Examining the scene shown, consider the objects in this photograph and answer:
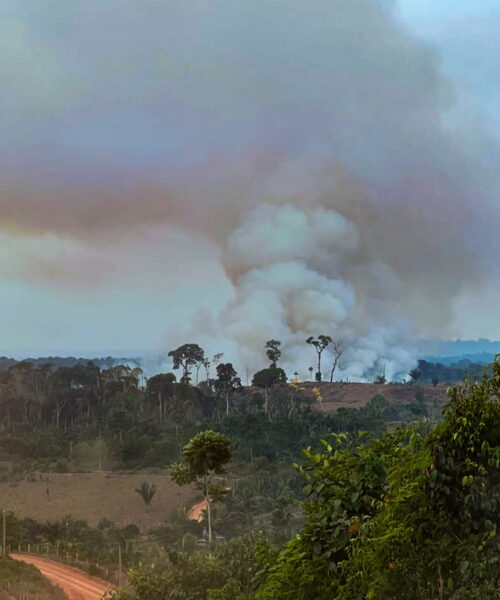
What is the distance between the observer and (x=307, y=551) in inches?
185

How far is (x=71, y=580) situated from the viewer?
24.4 meters

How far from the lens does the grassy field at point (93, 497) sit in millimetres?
35625

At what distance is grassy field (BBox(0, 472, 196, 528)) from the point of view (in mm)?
35625

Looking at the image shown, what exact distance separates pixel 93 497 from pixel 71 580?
559 inches

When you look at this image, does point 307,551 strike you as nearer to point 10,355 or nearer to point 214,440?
point 214,440

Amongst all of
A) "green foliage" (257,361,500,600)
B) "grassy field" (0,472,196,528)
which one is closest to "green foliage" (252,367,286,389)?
"grassy field" (0,472,196,528)

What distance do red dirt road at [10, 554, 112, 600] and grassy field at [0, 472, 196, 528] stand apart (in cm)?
825

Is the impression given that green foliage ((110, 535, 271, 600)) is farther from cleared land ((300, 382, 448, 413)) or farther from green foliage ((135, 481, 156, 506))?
cleared land ((300, 382, 448, 413))

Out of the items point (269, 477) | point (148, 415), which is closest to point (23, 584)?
point (269, 477)

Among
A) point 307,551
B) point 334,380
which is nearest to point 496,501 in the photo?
point 307,551

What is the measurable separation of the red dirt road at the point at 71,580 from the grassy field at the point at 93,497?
8249 millimetres

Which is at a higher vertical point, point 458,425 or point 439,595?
point 458,425

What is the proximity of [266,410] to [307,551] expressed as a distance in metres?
54.9

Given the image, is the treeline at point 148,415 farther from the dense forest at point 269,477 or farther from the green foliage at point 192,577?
the green foliage at point 192,577
